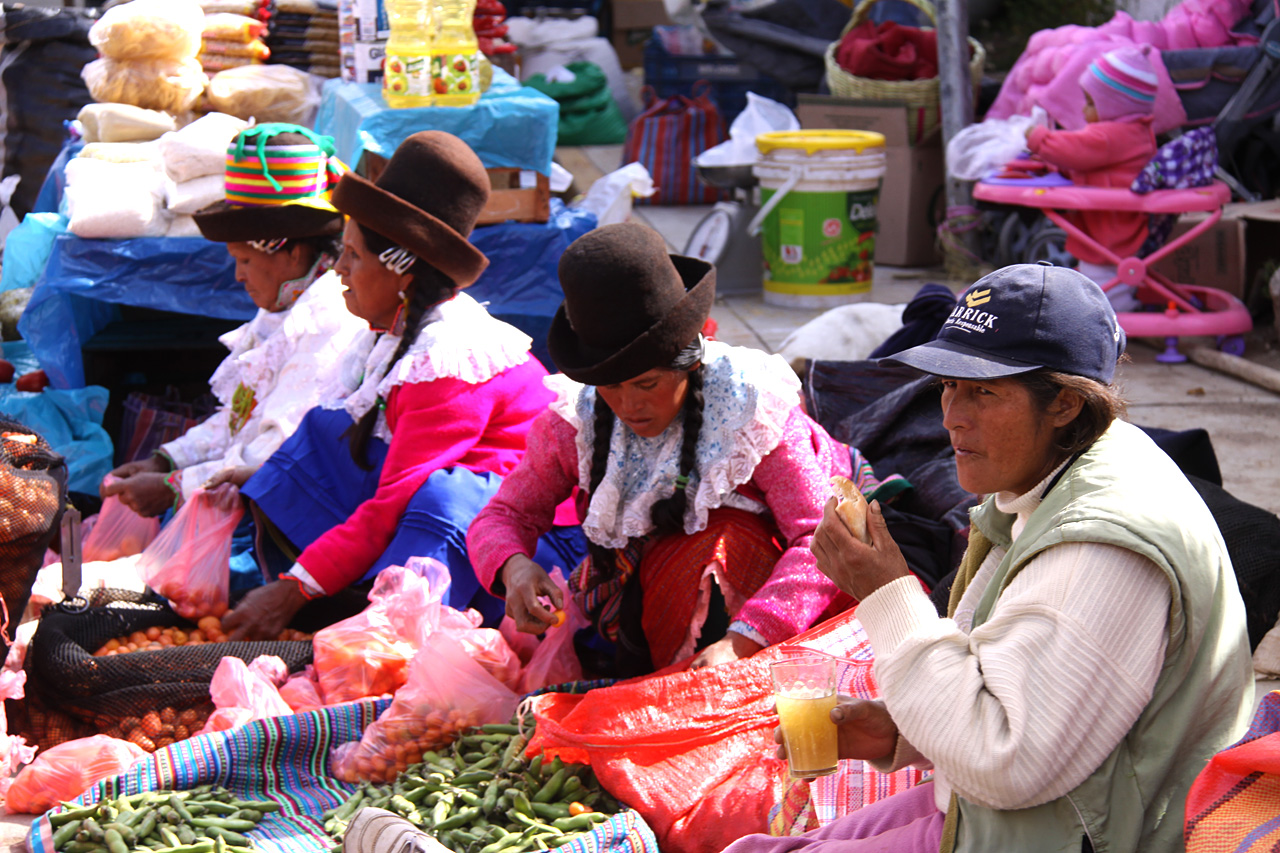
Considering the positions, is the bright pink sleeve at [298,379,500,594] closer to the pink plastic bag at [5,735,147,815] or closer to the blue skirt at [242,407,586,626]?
the blue skirt at [242,407,586,626]

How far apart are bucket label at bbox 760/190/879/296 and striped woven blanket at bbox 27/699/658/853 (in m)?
4.88

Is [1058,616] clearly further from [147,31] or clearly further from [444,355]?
[147,31]

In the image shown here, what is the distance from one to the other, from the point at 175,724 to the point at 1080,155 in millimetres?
4814

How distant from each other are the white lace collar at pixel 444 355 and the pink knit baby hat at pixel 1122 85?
374 cm

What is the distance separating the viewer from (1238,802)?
1425mm

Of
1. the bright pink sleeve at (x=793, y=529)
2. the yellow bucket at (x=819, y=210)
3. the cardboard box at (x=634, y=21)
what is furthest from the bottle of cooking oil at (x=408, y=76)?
the cardboard box at (x=634, y=21)

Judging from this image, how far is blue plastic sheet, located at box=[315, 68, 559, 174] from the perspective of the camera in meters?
4.59

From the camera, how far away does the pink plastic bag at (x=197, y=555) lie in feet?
11.3

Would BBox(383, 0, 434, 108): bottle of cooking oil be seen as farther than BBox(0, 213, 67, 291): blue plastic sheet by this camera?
No

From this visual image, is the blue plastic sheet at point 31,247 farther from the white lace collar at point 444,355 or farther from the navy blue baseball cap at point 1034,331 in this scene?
the navy blue baseball cap at point 1034,331

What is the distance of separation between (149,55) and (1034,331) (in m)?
Result: 4.93

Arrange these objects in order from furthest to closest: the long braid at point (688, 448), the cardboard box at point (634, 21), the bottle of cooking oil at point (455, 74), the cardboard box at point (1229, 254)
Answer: the cardboard box at point (634, 21), the cardboard box at point (1229, 254), the bottle of cooking oil at point (455, 74), the long braid at point (688, 448)

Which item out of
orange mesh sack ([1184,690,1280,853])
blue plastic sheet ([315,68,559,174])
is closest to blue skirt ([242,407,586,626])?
blue plastic sheet ([315,68,559,174])

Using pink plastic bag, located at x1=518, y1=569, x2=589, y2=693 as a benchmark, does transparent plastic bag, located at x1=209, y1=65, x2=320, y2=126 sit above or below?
above
